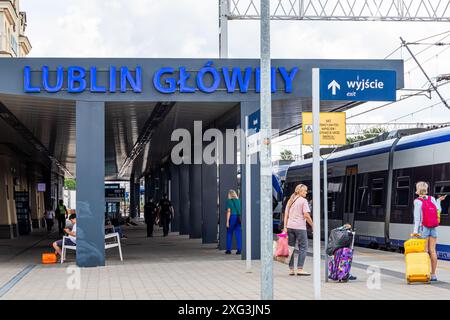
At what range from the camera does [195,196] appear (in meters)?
29.2

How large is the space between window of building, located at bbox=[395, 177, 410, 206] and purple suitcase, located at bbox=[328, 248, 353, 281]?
7.49 metres

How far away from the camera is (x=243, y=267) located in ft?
57.3

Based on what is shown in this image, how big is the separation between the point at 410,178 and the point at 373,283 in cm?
777

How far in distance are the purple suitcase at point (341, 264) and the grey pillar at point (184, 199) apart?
17756mm

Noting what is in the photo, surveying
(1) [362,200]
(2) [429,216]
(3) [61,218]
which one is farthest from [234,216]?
(3) [61,218]

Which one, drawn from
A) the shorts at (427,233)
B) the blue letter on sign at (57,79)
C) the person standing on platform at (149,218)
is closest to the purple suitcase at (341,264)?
the shorts at (427,233)

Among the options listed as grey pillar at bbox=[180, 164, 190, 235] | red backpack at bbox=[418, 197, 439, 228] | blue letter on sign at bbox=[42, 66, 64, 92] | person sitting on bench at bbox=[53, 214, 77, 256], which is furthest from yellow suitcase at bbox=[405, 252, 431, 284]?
grey pillar at bbox=[180, 164, 190, 235]

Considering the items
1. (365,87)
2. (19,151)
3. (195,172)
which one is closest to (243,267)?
(365,87)

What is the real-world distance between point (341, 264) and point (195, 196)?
1552 centimetres

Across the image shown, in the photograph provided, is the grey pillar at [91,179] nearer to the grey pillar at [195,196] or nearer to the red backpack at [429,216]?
the red backpack at [429,216]

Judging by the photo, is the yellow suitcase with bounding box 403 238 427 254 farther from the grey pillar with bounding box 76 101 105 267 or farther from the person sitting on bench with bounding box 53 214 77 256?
the person sitting on bench with bounding box 53 214 77 256

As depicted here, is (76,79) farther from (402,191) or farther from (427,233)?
(402,191)
